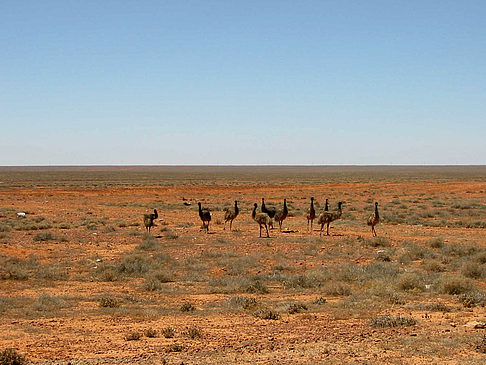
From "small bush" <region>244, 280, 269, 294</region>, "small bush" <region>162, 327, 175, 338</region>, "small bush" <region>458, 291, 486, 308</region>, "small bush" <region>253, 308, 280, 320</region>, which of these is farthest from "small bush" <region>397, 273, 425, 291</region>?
"small bush" <region>162, 327, 175, 338</region>

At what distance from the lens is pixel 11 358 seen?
296 inches

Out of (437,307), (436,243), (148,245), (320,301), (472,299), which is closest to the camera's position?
(437,307)

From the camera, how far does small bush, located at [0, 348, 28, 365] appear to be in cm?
742

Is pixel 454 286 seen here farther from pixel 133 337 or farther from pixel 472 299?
pixel 133 337

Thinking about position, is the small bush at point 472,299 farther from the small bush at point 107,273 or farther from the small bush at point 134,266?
the small bush at point 107,273

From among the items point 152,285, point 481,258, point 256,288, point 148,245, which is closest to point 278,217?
point 148,245

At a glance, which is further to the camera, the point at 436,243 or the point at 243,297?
the point at 436,243

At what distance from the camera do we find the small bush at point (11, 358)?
742 centimetres

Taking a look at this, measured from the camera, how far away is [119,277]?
15.3m

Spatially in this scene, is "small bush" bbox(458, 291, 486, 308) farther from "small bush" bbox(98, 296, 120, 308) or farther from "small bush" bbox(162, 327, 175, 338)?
"small bush" bbox(98, 296, 120, 308)

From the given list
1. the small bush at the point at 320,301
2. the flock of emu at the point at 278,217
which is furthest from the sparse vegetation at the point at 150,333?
the flock of emu at the point at 278,217

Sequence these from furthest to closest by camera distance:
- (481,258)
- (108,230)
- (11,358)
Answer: (108,230) < (481,258) < (11,358)

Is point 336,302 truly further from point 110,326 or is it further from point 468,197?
point 468,197

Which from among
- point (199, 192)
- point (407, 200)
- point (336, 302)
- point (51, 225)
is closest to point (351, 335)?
point (336, 302)
